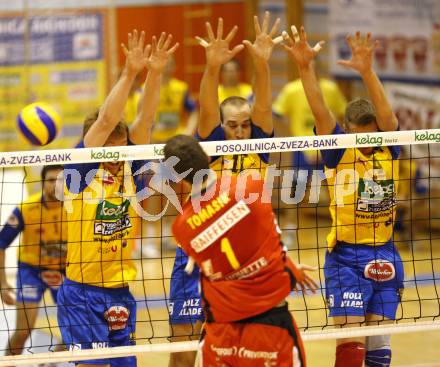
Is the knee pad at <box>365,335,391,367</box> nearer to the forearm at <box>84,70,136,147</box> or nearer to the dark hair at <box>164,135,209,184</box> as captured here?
the forearm at <box>84,70,136,147</box>

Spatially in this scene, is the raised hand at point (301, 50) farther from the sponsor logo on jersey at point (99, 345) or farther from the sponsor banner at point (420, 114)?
the sponsor banner at point (420, 114)

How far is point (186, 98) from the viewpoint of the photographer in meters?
14.6

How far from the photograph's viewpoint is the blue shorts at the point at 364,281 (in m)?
7.34

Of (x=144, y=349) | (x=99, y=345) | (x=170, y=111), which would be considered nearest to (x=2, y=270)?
(x=99, y=345)

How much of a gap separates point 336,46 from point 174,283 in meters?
9.15

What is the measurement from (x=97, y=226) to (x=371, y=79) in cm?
226

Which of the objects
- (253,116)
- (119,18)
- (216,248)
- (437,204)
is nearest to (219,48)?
(253,116)

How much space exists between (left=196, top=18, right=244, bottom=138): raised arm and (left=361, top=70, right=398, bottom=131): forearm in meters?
0.98

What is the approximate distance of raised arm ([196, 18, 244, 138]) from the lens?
7273 mm

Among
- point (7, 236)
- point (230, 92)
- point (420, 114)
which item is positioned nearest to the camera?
point (7, 236)

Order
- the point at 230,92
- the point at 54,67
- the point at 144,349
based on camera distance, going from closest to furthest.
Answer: the point at 144,349
the point at 230,92
the point at 54,67

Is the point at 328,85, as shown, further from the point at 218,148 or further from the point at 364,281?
the point at 218,148

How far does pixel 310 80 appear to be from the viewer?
723 cm

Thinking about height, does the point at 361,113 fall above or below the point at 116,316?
above
